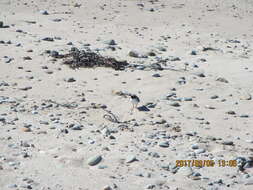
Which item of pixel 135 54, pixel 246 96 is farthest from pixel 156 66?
pixel 246 96

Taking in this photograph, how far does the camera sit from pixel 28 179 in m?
5.41

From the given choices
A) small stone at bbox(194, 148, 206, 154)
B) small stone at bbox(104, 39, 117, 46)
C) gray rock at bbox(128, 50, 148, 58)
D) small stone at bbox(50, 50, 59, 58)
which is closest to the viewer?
small stone at bbox(194, 148, 206, 154)

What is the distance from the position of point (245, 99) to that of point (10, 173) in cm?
425

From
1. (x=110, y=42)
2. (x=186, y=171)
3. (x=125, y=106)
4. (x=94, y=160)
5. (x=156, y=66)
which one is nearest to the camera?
(x=186, y=171)

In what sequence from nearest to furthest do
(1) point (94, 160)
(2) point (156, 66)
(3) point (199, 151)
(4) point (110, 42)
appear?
(1) point (94, 160) → (3) point (199, 151) → (2) point (156, 66) → (4) point (110, 42)

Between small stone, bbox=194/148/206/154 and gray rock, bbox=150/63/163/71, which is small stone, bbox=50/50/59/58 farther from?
small stone, bbox=194/148/206/154

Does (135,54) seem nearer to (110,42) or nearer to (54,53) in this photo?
(110,42)

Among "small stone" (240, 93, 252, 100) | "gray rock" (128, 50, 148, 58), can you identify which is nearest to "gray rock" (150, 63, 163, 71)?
"gray rock" (128, 50, 148, 58)

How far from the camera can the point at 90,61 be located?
9.82 m

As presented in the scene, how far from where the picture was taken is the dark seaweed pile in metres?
9.70

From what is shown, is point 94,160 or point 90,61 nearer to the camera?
point 94,160
